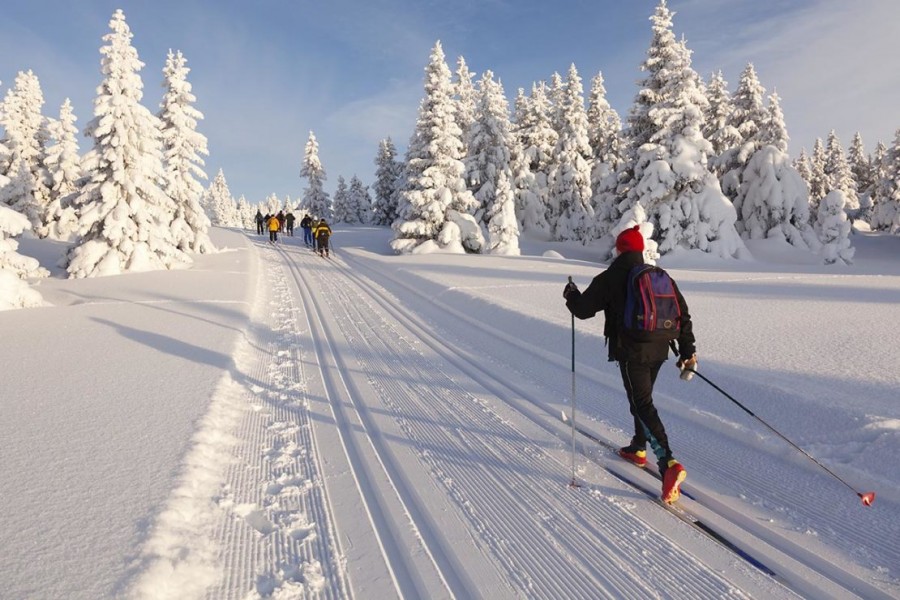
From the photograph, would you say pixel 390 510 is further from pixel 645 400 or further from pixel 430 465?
pixel 645 400

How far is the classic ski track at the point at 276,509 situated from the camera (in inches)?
113

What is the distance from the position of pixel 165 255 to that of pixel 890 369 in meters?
23.6

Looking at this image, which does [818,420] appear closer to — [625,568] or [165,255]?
[625,568]

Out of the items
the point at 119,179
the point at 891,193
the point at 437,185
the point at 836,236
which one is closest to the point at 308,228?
the point at 437,185

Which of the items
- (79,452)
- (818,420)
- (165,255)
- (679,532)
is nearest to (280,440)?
(79,452)

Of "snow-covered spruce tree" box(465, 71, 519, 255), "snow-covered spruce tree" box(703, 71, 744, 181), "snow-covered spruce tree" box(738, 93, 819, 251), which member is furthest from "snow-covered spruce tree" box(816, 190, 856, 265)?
"snow-covered spruce tree" box(465, 71, 519, 255)

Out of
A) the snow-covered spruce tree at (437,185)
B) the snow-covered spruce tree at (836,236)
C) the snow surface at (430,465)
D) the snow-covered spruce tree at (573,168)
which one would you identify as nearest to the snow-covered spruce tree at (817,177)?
the snow-covered spruce tree at (836,236)

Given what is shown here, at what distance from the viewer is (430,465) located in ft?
13.9

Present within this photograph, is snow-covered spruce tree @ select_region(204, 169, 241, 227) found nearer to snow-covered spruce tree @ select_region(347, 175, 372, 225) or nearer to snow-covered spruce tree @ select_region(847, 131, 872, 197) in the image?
snow-covered spruce tree @ select_region(347, 175, 372, 225)

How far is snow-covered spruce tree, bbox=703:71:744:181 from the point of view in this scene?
1339 inches

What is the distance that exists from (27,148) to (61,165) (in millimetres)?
2458

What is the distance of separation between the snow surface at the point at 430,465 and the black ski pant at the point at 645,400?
449mm

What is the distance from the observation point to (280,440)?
4773 mm

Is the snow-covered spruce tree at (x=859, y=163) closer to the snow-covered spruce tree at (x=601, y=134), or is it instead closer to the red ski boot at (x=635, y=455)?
the snow-covered spruce tree at (x=601, y=134)
